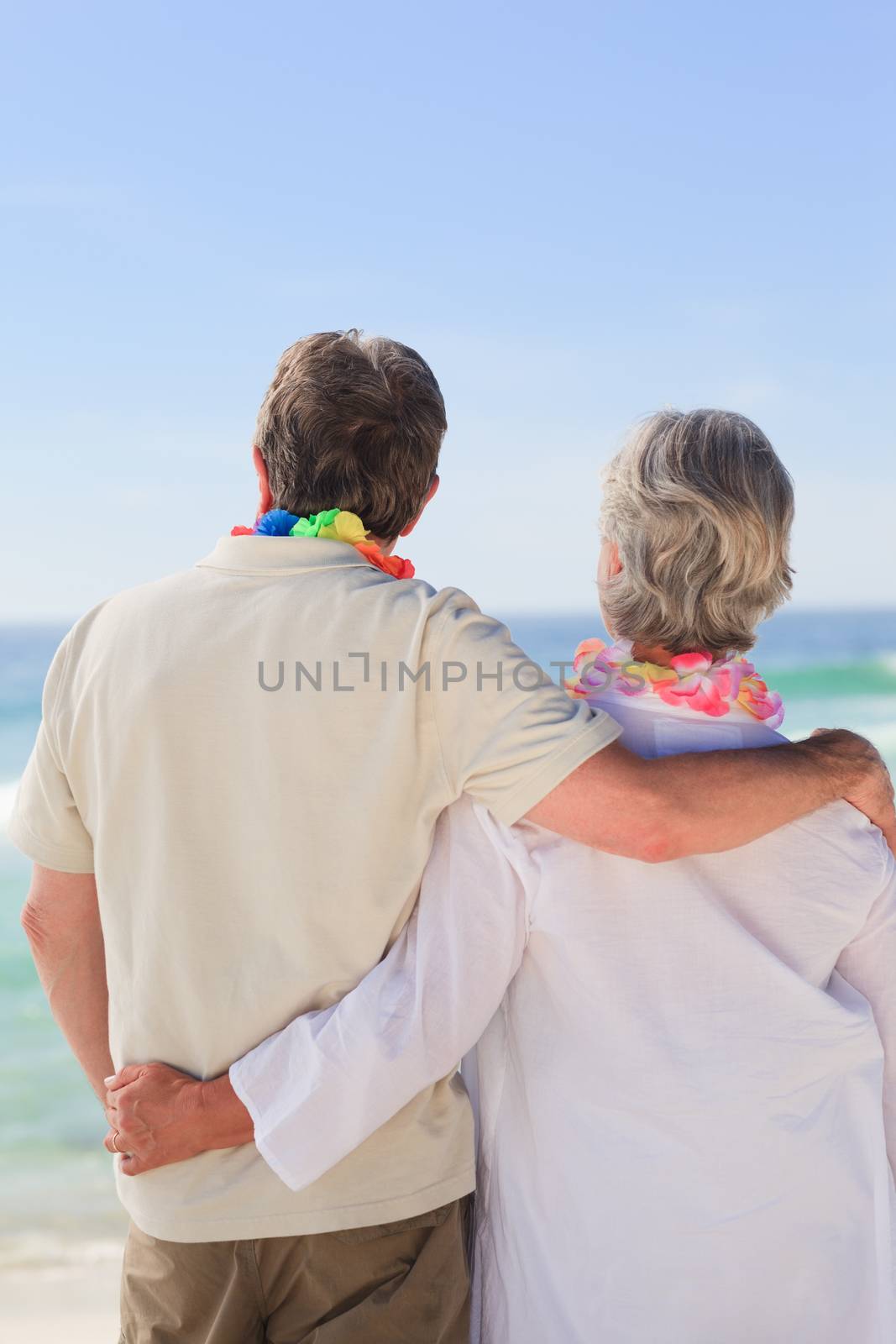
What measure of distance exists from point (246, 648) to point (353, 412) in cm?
39

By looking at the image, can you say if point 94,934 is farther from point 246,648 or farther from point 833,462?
point 833,462

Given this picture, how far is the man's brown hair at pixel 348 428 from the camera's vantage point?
1.77m

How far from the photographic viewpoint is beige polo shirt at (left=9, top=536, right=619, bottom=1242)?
1587mm

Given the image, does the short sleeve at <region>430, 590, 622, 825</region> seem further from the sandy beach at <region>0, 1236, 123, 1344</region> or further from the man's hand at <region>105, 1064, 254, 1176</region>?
the sandy beach at <region>0, 1236, 123, 1344</region>

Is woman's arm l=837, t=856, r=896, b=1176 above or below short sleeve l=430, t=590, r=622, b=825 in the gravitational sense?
below

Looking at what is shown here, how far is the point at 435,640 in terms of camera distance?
1.58m

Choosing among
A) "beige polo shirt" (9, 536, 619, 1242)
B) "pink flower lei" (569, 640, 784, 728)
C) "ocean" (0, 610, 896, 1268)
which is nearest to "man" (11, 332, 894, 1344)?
"beige polo shirt" (9, 536, 619, 1242)

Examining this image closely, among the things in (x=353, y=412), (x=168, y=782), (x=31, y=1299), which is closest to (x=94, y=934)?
(x=168, y=782)

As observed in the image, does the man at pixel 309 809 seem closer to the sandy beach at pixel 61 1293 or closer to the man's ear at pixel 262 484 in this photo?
the man's ear at pixel 262 484

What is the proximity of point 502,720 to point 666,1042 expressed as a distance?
52 centimetres

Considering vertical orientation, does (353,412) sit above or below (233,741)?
above

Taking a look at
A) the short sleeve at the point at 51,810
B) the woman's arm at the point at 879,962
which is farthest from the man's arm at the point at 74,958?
the woman's arm at the point at 879,962

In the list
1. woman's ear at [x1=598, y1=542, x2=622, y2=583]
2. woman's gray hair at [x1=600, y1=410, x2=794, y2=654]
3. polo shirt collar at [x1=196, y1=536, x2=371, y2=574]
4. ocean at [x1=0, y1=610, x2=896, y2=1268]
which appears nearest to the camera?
polo shirt collar at [x1=196, y1=536, x2=371, y2=574]

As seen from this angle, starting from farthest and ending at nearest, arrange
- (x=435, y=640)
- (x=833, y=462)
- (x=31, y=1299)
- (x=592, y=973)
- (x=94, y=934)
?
1. (x=833, y=462)
2. (x=31, y=1299)
3. (x=94, y=934)
4. (x=592, y=973)
5. (x=435, y=640)
